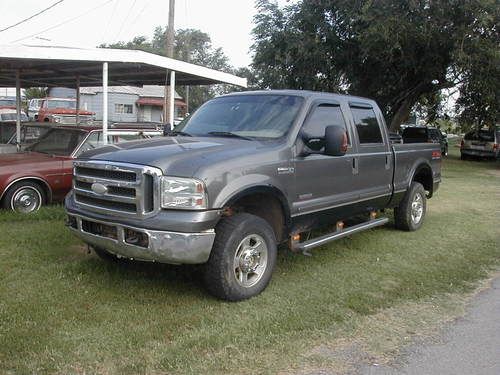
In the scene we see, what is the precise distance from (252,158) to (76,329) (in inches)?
83.2

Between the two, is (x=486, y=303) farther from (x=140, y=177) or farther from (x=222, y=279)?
(x=140, y=177)

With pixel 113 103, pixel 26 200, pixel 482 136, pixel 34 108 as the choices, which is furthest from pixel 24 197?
pixel 113 103

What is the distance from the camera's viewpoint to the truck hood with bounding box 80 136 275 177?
4562mm

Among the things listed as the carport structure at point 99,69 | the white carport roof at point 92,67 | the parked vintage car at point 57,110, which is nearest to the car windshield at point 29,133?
the carport structure at point 99,69

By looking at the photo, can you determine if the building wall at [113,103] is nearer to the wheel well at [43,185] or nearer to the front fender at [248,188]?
the wheel well at [43,185]

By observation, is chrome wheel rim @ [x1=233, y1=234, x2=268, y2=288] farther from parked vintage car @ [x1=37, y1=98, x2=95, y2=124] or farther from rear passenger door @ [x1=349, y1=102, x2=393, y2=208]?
parked vintage car @ [x1=37, y1=98, x2=95, y2=124]

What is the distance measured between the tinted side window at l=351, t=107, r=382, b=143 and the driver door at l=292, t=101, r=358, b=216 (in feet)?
1.12

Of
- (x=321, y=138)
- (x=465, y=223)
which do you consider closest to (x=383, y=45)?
(x=465, y=223)

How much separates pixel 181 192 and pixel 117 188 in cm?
63

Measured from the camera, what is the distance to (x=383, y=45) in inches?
786

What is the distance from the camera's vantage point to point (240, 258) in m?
4.92

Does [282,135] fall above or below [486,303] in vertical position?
above

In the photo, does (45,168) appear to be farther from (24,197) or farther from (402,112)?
(402,112)

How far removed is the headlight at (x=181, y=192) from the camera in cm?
449
